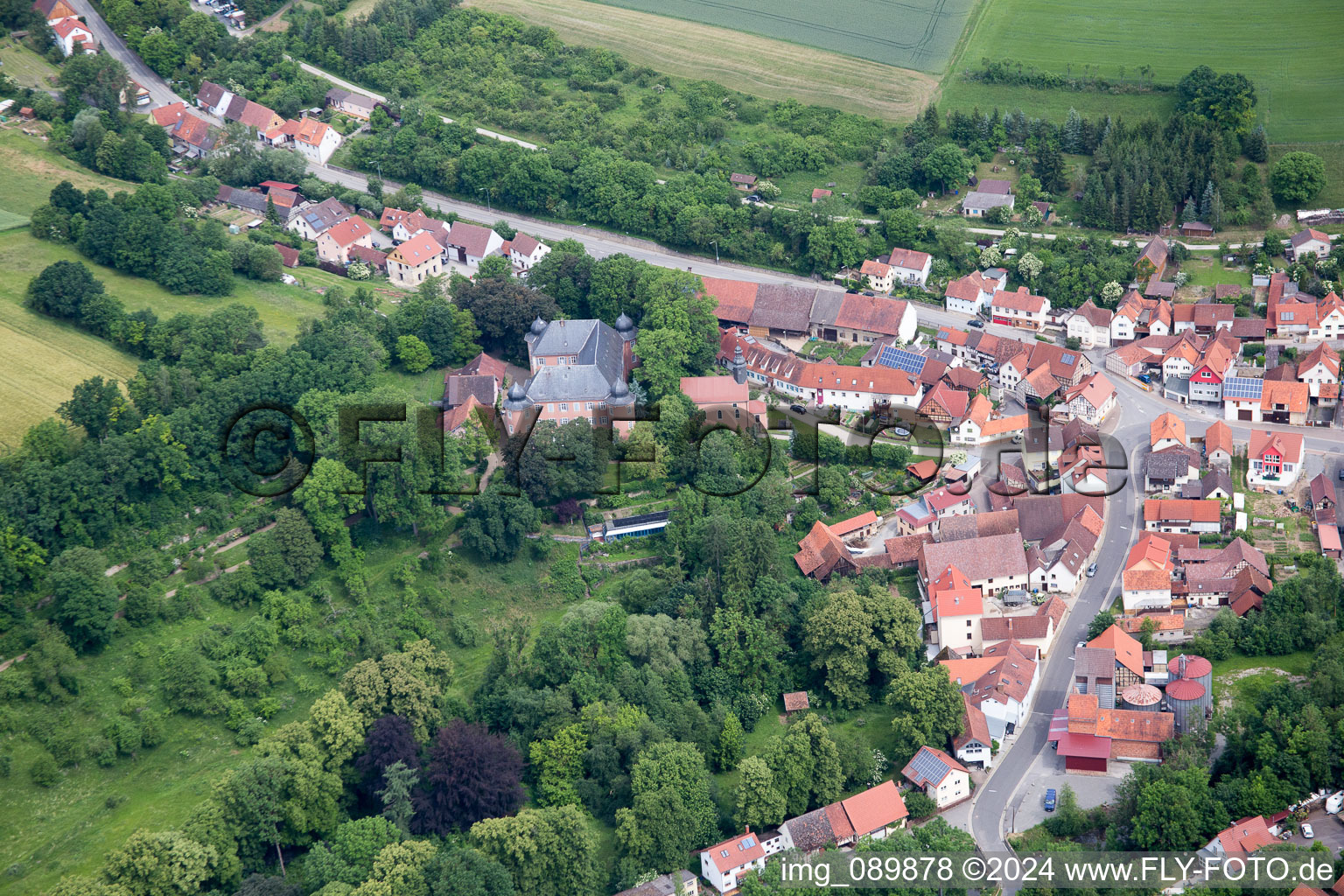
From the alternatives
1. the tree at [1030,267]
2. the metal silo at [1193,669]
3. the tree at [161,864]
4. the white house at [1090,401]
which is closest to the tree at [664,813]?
the tree at [161,864]

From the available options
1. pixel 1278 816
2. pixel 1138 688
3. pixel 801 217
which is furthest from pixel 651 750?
pixel 801 217

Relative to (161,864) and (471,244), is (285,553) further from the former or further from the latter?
(471,244)

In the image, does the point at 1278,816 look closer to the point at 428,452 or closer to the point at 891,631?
the point at 891,631

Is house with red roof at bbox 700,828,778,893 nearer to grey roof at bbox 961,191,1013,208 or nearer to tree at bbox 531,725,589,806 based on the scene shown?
tree at bbox 531,725,589,806

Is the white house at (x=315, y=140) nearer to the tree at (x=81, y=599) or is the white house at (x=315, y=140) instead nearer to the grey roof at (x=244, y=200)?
the grey roof at (x=244, y=200)

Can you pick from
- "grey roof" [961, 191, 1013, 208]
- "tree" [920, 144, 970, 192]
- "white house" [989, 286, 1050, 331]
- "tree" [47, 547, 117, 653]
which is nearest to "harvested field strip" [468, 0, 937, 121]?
"tree" [920, 144, 970, 192]

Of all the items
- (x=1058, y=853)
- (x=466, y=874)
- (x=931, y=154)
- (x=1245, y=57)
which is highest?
(x=1245, y=57)
